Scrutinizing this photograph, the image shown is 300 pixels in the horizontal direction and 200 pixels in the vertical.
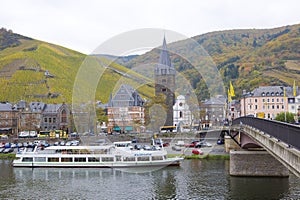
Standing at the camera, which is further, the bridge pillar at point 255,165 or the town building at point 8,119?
the town building at point 8,119

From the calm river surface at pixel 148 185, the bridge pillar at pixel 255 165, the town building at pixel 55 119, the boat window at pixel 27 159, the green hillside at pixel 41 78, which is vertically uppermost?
the green hillside at pixel 41 78

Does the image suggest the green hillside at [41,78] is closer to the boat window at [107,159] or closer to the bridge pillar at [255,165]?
the boat window at [107,159]

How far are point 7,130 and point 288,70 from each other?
132 m

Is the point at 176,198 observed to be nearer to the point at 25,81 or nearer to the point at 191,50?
the point at 191,50

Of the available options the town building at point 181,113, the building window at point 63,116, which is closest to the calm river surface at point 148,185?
the town building at point 181,113

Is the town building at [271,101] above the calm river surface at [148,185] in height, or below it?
above

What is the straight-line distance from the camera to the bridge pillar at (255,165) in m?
39.8

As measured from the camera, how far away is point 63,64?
173000mm

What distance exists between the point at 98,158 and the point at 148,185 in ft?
56.8

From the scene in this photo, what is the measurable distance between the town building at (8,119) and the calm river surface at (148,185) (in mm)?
53761

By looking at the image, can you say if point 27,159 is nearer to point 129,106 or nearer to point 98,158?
point 98,158

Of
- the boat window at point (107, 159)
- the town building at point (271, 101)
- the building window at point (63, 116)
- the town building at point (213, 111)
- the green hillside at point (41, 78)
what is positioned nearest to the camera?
the boat window at point (107, 159)

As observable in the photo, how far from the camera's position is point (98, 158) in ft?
176

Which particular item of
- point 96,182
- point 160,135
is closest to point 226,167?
point 96,182
